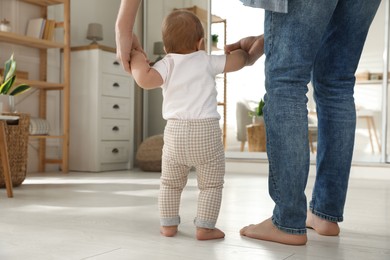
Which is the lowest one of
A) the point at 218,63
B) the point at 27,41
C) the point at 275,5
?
the point at 218,63

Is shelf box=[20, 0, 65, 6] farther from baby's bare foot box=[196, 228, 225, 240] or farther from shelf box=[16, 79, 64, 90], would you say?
baby's bare foot box=[196, 228, 225, 240]

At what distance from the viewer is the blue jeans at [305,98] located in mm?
1176

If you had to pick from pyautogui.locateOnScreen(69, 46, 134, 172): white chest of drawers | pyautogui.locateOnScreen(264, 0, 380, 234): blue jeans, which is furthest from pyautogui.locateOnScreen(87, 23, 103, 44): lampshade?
pyautogui.locateOnScreen(264, 0, 380, 234): blue jeans

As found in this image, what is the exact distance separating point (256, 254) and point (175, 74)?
0.54m

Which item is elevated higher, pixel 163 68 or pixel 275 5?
pixel 275 5

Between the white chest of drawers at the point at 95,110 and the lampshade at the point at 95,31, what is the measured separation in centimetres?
26

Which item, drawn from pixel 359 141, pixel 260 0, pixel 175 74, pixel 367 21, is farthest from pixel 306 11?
pixel 359 141

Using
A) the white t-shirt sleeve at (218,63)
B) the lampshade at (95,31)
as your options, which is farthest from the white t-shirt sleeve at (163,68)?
the lampshade at (95,31)

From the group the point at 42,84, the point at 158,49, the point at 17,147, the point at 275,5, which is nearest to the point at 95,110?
the point at 42,84

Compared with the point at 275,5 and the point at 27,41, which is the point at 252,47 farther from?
the point at 27,41

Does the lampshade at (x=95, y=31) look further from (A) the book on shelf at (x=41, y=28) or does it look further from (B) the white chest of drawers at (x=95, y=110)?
(A) the book on shelf at (x=41, y=28)

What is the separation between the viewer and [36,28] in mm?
3820

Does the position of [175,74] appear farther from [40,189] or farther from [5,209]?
[40,189]

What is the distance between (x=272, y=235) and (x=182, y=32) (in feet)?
1.99
